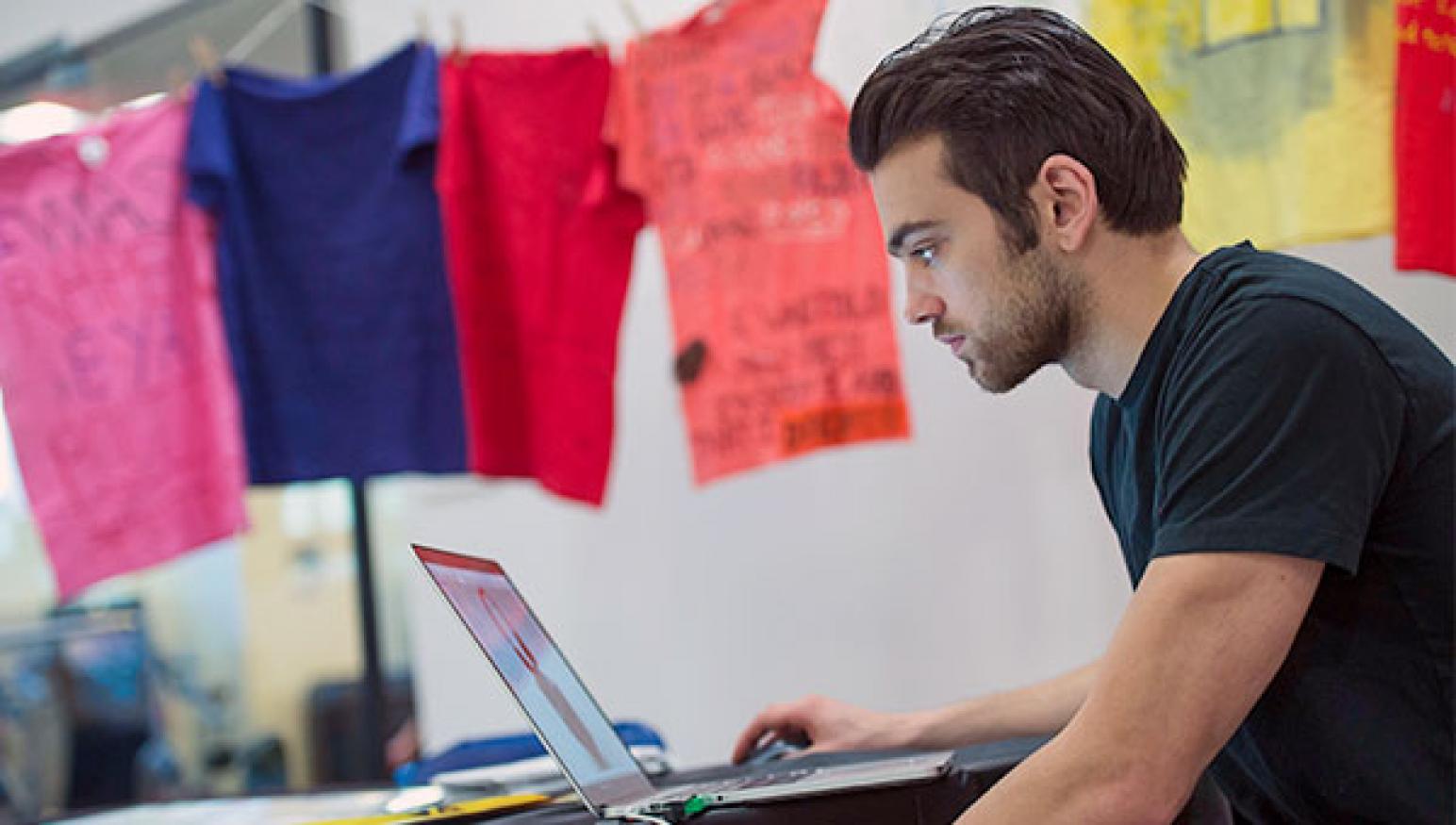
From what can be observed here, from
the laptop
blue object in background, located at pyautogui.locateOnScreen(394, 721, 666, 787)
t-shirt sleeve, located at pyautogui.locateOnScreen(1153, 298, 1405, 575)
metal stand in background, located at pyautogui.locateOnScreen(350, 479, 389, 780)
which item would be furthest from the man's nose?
metal stand in background, located at pyautogui.locateOnScreen(350, 479, 389, 780)

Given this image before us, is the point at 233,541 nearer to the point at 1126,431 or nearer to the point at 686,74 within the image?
the point at 686,74

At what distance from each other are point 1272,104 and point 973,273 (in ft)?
2.76

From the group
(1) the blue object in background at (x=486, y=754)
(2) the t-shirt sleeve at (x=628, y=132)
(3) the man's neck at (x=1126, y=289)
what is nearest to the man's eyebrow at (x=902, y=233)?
(3) the man's neck at (x=1126, y=289)

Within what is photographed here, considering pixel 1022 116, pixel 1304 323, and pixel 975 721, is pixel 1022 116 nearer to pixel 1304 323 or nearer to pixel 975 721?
pixel 1304 323

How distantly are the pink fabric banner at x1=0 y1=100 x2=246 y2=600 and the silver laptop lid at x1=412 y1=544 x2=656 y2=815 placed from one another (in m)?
1.39

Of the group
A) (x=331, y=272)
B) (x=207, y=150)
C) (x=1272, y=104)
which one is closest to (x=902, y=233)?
(x=1272, y=104)

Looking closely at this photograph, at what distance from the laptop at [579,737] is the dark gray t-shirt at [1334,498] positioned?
295mm

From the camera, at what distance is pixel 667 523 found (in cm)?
279

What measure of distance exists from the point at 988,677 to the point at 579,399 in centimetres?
79

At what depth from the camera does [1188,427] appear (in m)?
1.02

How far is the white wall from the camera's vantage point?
232cm

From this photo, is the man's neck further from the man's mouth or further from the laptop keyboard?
the laptop keyboard

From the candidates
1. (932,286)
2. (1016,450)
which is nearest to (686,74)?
(1016,450)

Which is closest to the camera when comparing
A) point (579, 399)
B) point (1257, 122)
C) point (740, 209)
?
→ point (1257, 122)
